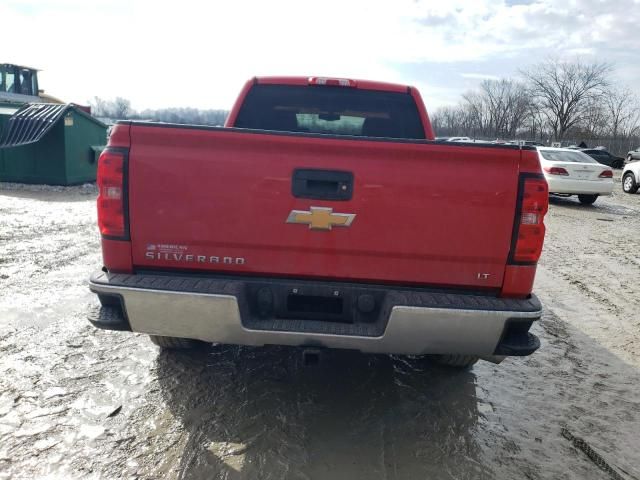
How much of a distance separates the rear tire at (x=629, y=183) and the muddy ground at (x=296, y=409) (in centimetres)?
1660

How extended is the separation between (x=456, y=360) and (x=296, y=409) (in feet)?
4.19

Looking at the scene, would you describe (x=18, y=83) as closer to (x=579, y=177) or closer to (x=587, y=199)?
(x=579, y=177)

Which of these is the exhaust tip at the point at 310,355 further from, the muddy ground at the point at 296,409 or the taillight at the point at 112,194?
the taillight at the point at 112,194

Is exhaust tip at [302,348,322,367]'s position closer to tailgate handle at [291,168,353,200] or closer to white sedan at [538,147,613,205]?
tailgate handle at [291,168,353,200]

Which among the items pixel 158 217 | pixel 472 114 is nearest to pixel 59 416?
pixel 158 217

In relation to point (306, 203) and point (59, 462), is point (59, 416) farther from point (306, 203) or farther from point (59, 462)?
point (306, 203)

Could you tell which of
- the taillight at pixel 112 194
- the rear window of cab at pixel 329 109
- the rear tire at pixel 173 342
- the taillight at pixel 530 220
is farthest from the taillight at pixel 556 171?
the taillight at pixel 112 194

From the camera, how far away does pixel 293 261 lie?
276 cm

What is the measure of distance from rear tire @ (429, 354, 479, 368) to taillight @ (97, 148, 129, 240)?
2429 millimetres

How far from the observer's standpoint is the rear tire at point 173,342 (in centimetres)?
356

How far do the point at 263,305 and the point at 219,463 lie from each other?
88 centimetres

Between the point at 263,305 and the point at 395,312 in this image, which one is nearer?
the point at 395,312

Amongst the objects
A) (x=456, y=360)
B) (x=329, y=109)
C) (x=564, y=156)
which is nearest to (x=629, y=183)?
(x=564, y=156)

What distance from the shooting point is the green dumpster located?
39.7ft
